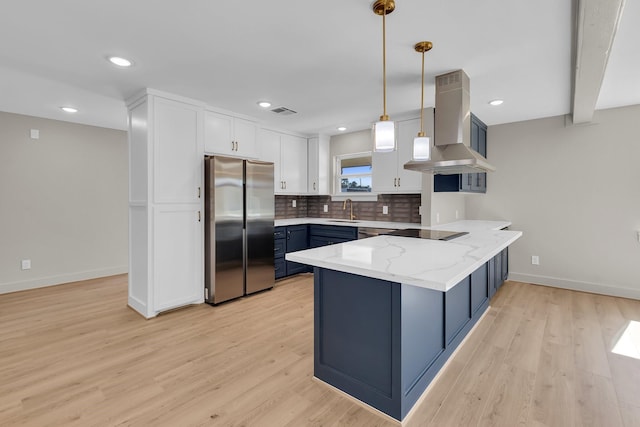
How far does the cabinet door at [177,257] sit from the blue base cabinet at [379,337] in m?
1.99

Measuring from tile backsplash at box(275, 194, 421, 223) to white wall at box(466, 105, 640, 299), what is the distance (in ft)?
3.80

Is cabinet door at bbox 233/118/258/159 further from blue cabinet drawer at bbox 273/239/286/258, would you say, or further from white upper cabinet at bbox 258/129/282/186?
blue cabinet drawer at bbox 273/239/286/258

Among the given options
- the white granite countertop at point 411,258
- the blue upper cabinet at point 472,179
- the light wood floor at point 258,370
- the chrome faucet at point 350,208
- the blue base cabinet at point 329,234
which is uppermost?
the blue upper cabinet at point 472,179

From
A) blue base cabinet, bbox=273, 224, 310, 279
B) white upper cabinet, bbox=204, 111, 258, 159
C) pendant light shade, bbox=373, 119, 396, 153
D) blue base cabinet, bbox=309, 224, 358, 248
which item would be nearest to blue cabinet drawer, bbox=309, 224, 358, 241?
blue base cabinet, bbox=309, 224, 358, 248

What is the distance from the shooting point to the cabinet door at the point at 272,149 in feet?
14.9

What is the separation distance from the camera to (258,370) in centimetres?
220

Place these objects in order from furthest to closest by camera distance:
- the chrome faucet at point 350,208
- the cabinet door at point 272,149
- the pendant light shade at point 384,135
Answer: the chrome faucet at point 350,208 → the cabinet door at point 272,149 → the pendant light shade at point 384,135

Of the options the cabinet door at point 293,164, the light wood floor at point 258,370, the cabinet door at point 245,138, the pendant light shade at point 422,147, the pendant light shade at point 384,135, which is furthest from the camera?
the cabinet door at point 293,164

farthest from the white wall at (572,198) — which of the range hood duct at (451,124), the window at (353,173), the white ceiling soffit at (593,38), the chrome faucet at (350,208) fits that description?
the range hood duct at (451,124)

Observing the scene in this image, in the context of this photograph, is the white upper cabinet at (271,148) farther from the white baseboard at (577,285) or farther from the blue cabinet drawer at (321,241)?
the white baseboard at (577,285)

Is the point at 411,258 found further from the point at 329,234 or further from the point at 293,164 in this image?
the point at 293,164

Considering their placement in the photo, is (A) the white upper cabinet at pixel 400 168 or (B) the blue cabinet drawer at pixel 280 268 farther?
(B) the blue cabinet drawer at pixel 280 268

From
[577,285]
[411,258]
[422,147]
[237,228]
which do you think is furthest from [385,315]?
[577,285]

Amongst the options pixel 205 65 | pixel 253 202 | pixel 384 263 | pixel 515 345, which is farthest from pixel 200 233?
pixel 515 345
